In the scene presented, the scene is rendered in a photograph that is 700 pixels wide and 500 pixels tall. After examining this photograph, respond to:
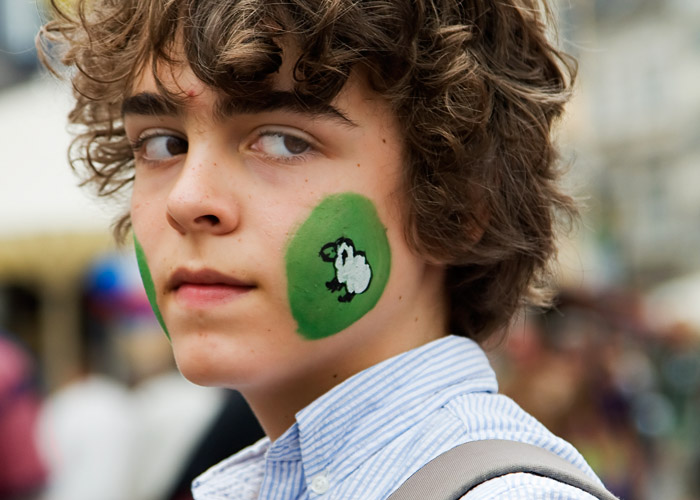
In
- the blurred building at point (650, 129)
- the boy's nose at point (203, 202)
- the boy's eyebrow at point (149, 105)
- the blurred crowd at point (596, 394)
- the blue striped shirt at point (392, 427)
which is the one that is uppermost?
the boy's eyebrow at point (149, 105)

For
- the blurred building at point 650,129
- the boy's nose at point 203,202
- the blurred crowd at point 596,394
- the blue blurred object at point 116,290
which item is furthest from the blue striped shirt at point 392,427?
the blurred building at point 650,129

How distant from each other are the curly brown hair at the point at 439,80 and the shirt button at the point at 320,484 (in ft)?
1.62

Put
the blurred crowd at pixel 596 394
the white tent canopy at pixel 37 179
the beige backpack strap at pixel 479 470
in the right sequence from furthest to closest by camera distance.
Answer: the white tent canopy at pixel 37 179 → the blurred crowd at pixel 596 394 → the beige backpack strap at pixel 479 470

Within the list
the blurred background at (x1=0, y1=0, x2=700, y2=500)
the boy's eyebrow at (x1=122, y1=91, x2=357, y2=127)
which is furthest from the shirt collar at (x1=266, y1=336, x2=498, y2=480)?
the blurred background at (x1=0, y1=0, x2=700, y2=500)

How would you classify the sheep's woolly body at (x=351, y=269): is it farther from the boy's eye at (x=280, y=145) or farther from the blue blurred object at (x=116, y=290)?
the blue blurred object at (x=116, y=290)

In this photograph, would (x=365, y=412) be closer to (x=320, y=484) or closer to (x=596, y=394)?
(x=320, y=484)

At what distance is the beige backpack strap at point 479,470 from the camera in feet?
4.77

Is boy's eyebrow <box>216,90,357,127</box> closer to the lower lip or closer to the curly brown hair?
the curly brown hair

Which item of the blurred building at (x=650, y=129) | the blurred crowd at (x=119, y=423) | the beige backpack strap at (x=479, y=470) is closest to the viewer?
the beige backpack strap at (x=479, y=470)

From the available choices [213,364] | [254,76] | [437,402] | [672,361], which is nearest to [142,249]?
[213,364]

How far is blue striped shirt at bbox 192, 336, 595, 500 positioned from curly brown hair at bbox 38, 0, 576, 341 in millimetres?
235

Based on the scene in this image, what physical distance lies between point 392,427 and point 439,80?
0.71 meters

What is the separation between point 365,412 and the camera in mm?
1759

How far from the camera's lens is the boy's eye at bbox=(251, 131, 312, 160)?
1.71 m
